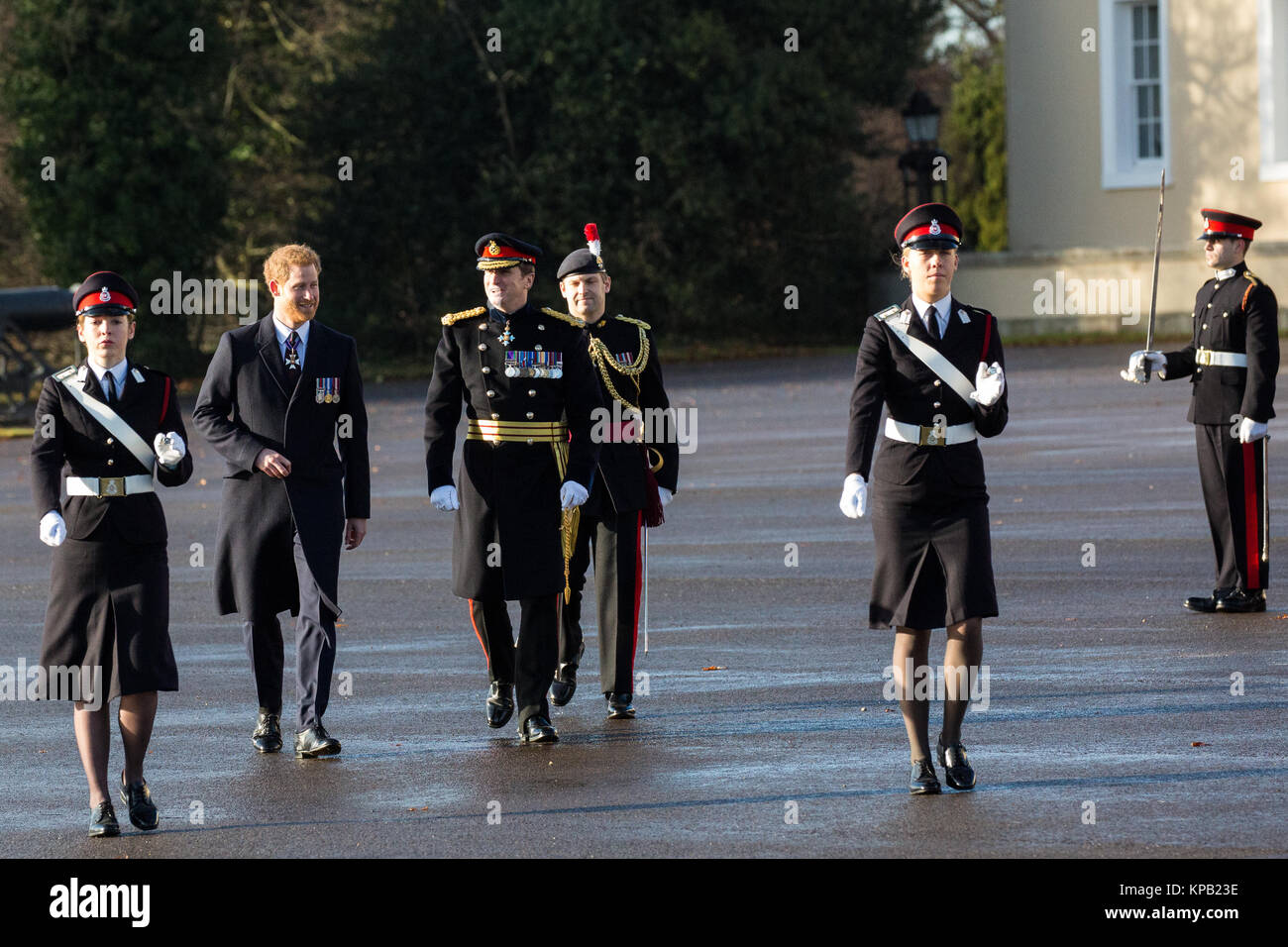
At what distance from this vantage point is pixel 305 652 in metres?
8.46

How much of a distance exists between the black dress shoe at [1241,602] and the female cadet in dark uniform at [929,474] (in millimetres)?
4176

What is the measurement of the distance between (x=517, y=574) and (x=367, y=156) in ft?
104

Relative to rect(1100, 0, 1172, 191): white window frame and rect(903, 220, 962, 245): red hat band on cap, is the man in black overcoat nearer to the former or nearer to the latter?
rect(903, 220, 962, 245): red hat band on cap

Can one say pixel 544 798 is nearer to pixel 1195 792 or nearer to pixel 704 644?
pixel 1195 792

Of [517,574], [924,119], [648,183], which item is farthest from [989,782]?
[648,183]

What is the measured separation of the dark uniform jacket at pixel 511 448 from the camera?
8.70 meters

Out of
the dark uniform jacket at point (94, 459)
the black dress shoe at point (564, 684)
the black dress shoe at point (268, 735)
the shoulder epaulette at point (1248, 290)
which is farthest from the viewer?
Answer: the shoulder epaulette at point (1248, 290)

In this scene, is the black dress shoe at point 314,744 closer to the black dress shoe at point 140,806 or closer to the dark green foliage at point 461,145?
the black dress shoe at point 140,806

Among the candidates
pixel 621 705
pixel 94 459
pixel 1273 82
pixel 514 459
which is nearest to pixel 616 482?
pixel 514 459

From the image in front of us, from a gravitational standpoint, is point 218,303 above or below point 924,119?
below

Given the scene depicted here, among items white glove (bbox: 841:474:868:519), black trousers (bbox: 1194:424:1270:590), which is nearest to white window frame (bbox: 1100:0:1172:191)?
black trousers (bbox: 1194:424:1270:590)

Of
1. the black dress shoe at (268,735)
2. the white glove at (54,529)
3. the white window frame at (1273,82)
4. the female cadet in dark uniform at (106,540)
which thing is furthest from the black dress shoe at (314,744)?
the white window frame at (1273,82)

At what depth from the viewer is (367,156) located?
3944 centimetres

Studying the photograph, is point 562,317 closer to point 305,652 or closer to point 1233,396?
point 305,652
